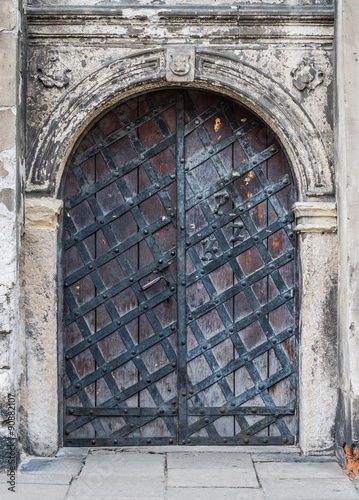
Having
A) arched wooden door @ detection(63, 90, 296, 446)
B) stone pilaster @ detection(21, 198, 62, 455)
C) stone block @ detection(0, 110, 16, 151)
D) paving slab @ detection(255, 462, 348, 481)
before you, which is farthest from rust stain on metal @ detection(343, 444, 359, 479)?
stone block @ detection(0, 110, 16, 151)

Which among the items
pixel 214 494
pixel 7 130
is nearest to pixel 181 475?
pixel 214 494

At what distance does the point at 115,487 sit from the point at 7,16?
8.62 ft

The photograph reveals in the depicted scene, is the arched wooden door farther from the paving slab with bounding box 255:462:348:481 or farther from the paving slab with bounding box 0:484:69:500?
the paving slab with bounding box 0:484:69:500

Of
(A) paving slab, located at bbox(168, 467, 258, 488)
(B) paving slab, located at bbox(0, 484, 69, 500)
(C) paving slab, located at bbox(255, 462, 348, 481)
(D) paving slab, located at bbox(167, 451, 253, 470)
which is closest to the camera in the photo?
(B) paving slab, located at bbox(0, 484, 69, 500)

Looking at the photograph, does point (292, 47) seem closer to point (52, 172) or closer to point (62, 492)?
point (52, 172)

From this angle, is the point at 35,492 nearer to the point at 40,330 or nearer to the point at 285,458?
the point at 40,330

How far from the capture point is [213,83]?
3785 millimetres

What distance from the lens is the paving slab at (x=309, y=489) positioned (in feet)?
10.3

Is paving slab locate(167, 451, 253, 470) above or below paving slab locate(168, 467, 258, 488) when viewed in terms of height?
above

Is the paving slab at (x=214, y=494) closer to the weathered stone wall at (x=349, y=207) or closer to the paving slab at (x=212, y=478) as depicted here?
the paving slab at (x=212, y=478)

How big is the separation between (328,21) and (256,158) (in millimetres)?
924

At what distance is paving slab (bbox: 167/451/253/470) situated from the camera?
11.6 feet

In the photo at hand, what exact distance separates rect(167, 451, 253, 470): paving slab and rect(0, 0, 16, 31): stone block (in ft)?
8.67

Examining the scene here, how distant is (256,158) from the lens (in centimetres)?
397
